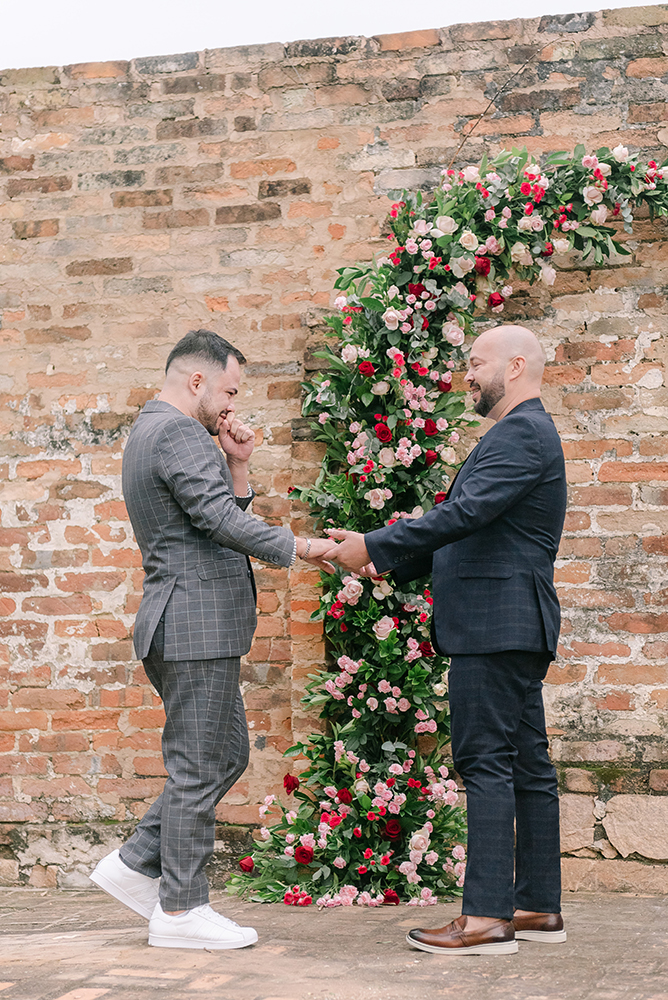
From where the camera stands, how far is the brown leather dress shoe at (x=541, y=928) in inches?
118

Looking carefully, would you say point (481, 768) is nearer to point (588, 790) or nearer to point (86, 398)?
point (588, 790)

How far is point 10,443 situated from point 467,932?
294 cm

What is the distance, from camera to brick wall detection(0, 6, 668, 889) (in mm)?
4090

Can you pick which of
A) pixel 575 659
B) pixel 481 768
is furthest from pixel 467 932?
pixel 575 659

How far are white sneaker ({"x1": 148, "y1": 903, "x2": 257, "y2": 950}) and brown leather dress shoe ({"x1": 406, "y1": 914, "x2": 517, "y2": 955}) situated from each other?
0.54 meters

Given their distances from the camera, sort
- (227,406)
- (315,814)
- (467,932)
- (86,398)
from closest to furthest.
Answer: (467,932) → (227,406) → (315,814) → (86,398)

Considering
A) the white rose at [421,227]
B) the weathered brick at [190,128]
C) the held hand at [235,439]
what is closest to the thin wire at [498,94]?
the white rose at [421,227]

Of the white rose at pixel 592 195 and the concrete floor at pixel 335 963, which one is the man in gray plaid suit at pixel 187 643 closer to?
the concrete floor at pixel 335 963

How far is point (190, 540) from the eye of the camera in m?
3.04

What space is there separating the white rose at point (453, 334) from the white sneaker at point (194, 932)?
2.21 metres

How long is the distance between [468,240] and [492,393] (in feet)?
2.95

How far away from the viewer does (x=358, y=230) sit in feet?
14.5

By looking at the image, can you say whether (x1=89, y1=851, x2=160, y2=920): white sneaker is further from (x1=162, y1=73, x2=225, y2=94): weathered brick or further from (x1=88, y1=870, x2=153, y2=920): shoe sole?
(x1=162, y1=73, x2=225, y2=94): weathered brick

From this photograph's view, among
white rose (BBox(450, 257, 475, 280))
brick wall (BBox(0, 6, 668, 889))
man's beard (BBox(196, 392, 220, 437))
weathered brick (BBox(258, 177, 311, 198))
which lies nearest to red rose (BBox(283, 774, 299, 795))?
brick wall (BBox(0, 6, 668, 889))
